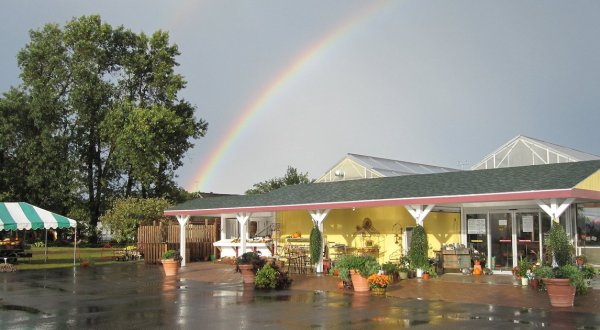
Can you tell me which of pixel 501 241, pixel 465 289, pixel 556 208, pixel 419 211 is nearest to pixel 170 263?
pixel 419 211

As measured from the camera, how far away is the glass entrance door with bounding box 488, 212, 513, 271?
2050 centimetres

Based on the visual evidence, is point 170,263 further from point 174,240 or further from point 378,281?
point 378,281

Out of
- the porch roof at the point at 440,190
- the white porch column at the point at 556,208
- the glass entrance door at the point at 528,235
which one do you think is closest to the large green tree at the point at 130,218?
the porch roof at the point at 440,190

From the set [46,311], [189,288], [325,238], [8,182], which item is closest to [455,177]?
[325,238]

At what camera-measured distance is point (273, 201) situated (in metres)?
24.2

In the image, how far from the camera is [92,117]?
1914 inches

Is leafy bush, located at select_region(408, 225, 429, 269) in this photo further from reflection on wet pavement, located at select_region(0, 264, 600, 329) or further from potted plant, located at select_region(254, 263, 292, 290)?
potted plant, located at select_region(254, 263, 292, 290)

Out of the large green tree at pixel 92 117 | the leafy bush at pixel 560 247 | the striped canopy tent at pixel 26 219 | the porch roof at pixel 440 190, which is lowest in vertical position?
the leafy bush at pixel 560 247

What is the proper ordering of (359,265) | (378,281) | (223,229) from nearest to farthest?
1. (378,281)
2. (359,265)
3. (223,229)

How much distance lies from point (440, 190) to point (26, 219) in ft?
62.7

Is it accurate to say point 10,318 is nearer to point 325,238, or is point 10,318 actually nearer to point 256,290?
point 256,290

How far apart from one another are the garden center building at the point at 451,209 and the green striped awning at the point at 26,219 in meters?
5.36

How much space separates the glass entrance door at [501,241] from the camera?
20500mm

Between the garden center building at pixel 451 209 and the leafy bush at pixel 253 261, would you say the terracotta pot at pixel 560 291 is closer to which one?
the garden center building at pixel 451 209
